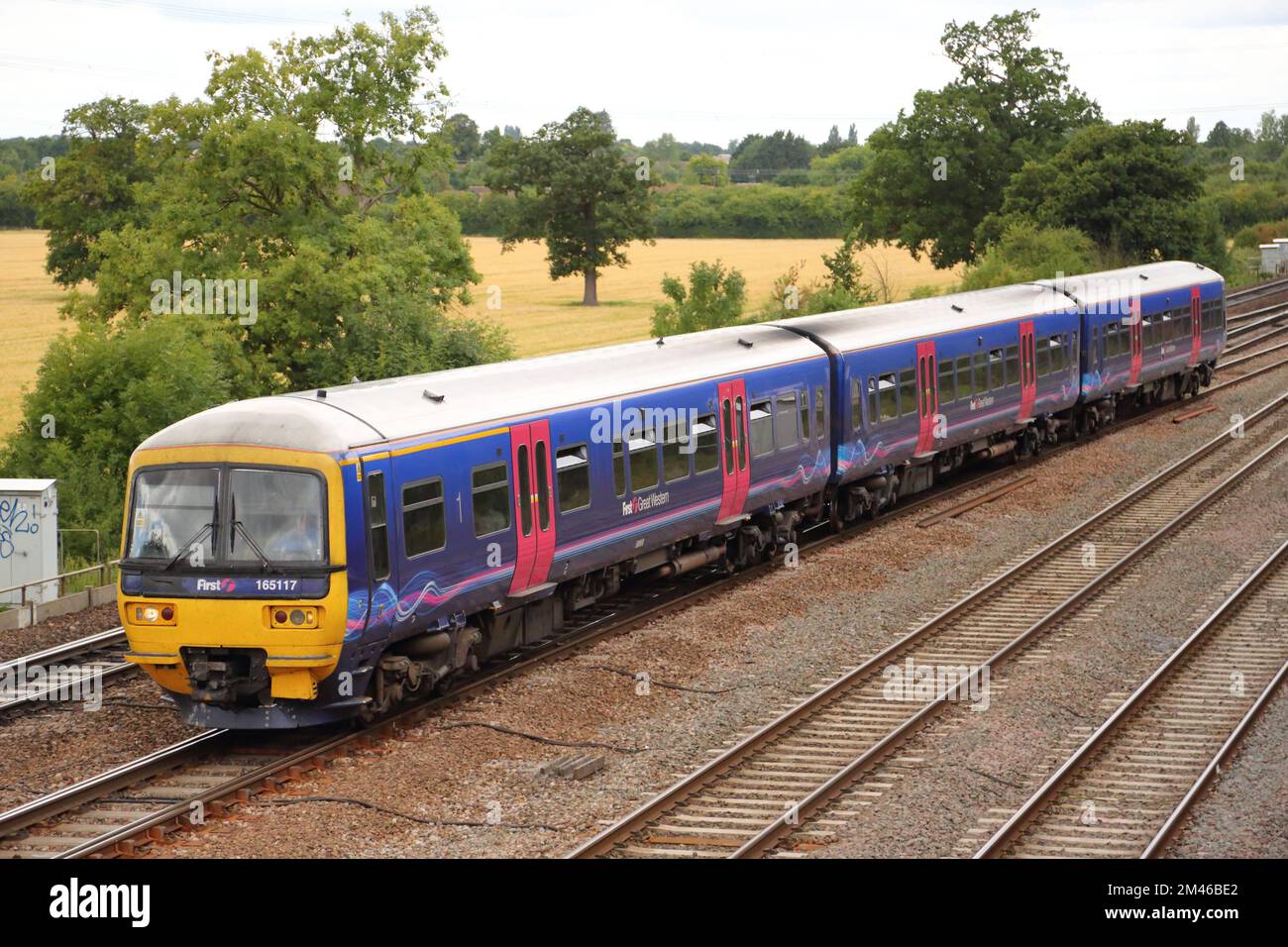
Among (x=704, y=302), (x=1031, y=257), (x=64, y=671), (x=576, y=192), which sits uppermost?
(x=576, y=192)

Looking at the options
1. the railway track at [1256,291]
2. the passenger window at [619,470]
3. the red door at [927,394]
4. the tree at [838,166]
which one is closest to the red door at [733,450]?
the passenger window at [619,470]

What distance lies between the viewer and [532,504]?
54.3 feet

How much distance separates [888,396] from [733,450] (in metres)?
5.13

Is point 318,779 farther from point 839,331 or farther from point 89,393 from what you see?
point 89,393

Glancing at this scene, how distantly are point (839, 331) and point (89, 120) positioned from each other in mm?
53570

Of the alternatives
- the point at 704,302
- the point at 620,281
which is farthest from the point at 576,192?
the point at 704,302

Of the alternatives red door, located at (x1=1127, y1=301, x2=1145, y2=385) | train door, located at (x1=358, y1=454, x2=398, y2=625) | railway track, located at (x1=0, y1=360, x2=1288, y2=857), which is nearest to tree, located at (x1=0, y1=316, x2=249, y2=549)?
railway track, located at (x1=0, y1=360, x2=1288, y2=857)

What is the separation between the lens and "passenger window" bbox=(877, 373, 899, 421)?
2489 cm

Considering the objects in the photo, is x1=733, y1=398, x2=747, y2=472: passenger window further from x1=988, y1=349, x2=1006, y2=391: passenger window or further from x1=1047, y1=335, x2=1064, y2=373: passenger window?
x1=1047, y1=335, x2=1064, y2=373: passenger window

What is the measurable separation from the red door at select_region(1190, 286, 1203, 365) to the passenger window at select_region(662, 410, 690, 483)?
22.9 meters

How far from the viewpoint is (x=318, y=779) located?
13.4 m

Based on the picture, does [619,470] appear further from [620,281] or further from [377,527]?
[620,281]

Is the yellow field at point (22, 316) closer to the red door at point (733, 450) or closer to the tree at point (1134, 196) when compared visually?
the red door at point (733, 450)
